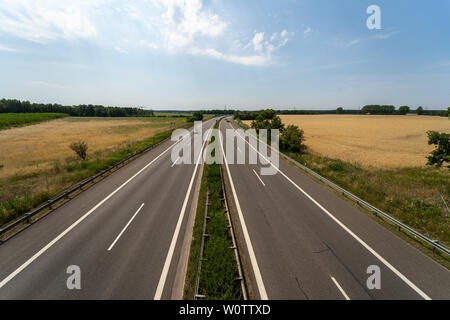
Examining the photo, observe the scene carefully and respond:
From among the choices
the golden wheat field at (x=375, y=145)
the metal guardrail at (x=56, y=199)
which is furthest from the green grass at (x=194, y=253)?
the golden wheat field at (x=375, y=145)

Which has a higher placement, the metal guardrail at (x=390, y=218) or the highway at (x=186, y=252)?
the metal guardrail at (x=390, y=218)

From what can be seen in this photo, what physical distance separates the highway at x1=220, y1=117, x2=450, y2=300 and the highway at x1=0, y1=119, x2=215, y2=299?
3.95 m

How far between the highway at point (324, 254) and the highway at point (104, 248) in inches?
156

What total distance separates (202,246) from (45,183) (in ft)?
55.3

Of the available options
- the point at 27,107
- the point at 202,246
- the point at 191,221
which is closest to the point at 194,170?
the point at 191,221

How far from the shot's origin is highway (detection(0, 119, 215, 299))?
6.70 m

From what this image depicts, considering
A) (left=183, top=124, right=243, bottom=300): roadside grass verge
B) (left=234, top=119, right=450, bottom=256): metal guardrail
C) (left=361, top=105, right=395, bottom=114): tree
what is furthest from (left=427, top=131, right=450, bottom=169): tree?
(left=361, top=105, right=395, bottom=114): tree

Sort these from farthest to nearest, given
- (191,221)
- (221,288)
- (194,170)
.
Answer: (194,170) → (191,221) → (221,288)

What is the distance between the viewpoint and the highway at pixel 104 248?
6.70 meters

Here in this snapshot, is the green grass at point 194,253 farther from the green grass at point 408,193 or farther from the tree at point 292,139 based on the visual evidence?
the tree at point 292,139

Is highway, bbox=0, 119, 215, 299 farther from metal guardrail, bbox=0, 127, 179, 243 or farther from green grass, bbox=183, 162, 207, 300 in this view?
metal guardrail, bbox=0, 127, 179, 243

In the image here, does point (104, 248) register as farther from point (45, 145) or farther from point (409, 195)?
point (45, 145)
